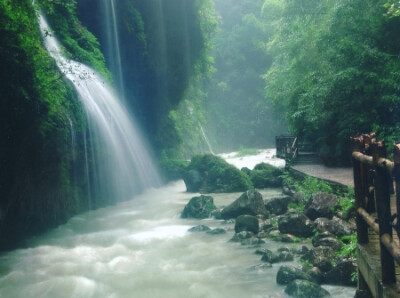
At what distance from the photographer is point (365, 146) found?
13.4ft

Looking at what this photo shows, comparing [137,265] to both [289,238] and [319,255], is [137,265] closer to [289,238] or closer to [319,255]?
[289,238]

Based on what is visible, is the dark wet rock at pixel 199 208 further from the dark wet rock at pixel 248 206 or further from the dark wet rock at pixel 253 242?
the dark wet rock at pixel 253 242

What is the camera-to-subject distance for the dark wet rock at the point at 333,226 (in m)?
7.66

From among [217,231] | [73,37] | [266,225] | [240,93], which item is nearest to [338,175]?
[266,225]

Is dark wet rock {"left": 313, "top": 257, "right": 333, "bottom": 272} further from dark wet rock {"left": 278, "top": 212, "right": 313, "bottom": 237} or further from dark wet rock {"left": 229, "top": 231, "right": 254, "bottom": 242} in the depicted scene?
dark wet rock {"left": 229, "top": 231, "right": 254, "bottom": 242}

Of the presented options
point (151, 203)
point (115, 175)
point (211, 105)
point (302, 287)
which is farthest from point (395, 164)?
point (211, 105)

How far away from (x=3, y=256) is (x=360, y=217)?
23.0 feet

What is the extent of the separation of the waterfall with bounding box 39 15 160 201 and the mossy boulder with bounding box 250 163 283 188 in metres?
5.19

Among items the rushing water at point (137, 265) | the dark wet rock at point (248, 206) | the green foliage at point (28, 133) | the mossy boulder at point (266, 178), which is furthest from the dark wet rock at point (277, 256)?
the mossy boulder at point (266, 178)

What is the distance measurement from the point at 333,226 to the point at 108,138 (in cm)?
1007

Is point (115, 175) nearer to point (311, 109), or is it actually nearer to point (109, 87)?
point (109, 87)

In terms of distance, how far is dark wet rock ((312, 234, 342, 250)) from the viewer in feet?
22.9

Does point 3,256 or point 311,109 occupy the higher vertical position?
point 311,109

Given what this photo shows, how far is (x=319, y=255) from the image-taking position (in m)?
6.48
